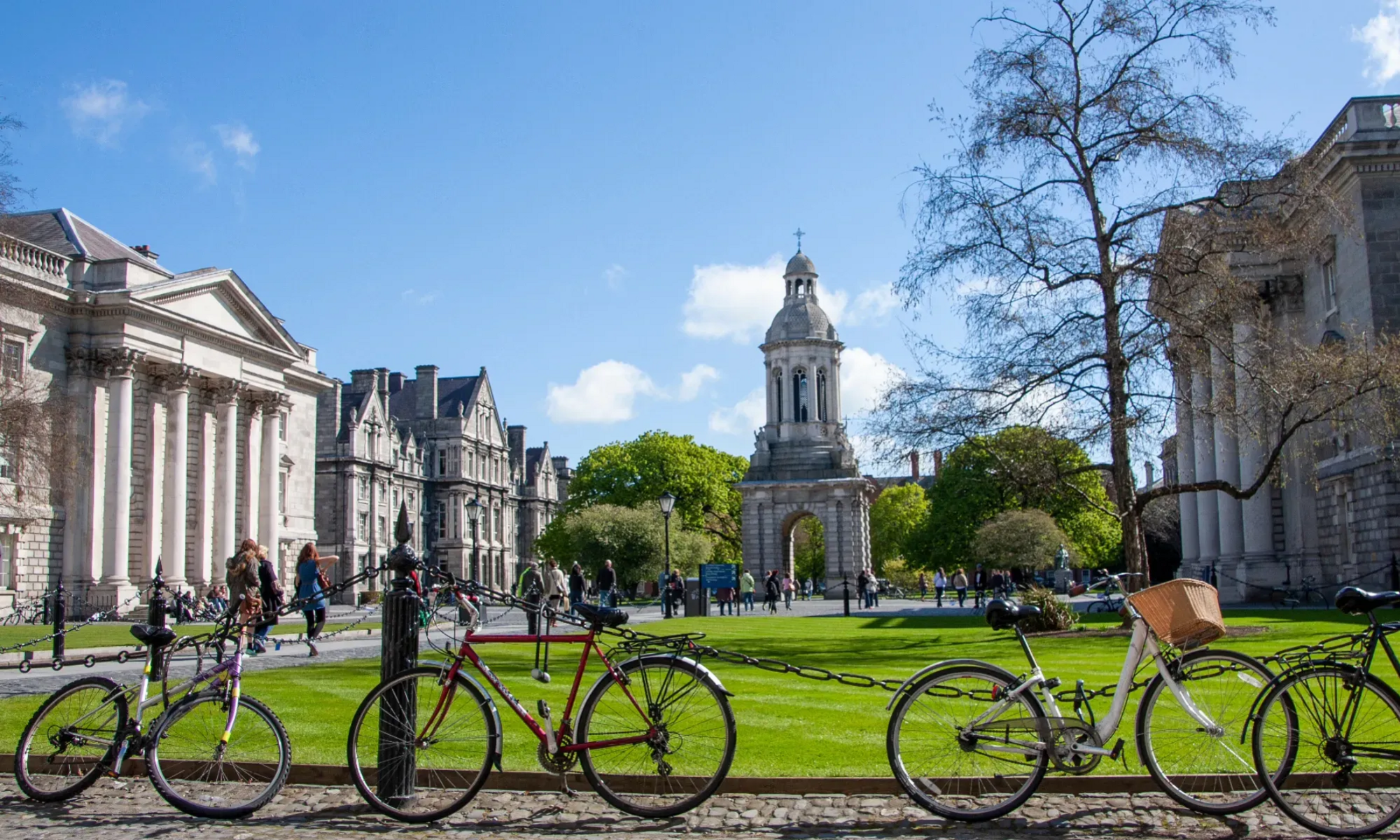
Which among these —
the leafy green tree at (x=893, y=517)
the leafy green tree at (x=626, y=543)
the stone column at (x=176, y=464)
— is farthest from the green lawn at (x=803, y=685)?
the leafy green tree at (x=893, y=517)

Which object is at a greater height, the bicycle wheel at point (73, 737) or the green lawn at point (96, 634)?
the bicycle wheel at point (73, 737)

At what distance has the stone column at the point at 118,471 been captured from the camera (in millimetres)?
41062

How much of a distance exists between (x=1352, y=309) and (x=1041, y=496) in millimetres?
12230

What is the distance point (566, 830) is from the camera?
22.7 feet

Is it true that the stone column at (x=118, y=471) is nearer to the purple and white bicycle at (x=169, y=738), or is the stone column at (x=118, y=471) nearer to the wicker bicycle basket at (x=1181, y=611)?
the purple and white bicycle at (x=169, y=738)

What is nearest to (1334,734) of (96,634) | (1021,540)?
(96,634)

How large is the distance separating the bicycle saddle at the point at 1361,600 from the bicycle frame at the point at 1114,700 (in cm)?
98

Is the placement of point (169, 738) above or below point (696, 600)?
above

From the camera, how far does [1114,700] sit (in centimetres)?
704

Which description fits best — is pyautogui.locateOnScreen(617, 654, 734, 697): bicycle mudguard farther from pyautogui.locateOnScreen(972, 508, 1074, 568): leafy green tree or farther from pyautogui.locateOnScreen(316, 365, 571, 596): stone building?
pyautogui.locateOnScreen(316, 365, 571, 596): stone building

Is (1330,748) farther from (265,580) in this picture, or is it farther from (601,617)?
(265,580)

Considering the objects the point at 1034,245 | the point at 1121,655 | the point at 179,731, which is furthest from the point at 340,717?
the point at 1034,245

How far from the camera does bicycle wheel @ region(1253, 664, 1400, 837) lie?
670 centimetres

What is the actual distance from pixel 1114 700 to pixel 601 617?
302cm
